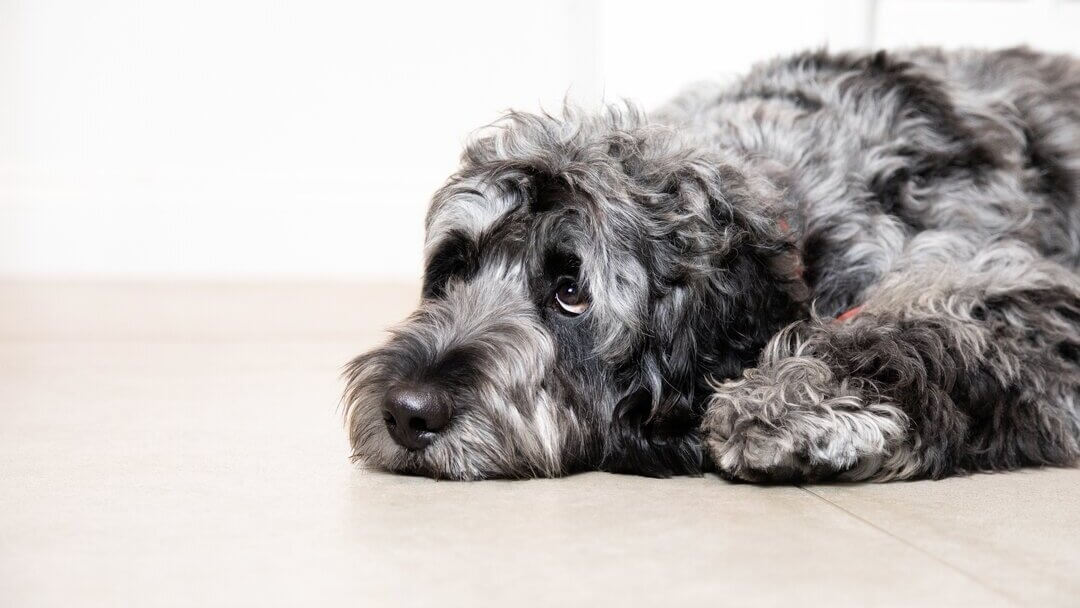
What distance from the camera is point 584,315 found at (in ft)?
8.21

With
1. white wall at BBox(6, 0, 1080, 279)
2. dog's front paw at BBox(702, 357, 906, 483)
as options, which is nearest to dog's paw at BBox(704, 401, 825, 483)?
dog's front paw at BBox(702, 357, 906, 483)

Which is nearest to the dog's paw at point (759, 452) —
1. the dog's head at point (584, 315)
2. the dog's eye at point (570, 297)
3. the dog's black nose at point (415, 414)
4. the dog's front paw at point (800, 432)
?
the dog's front paw at point (800, 432)

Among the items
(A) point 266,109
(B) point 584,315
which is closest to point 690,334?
(B) point 584,315

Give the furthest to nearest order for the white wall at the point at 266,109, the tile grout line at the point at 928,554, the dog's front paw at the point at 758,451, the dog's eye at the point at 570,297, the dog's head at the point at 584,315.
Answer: the white wall at the point at 266,109
the dog's eye at the point at 570,297
the dog's head at the point at 584,315
the dog's front paw at the point at 758,451
the tile grout line at the point at 928,554

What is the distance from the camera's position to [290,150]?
6582mm

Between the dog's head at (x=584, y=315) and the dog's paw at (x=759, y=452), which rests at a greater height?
the dog's head at (x=584, y=315)

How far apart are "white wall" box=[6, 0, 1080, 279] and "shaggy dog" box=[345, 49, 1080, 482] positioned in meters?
3.19

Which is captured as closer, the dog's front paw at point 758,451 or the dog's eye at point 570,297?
the dog's front paw at point 758,451

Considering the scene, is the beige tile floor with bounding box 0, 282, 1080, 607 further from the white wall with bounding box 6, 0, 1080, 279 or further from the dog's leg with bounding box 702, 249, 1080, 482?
the white wall with bounding box 6, 0, 1080, 279

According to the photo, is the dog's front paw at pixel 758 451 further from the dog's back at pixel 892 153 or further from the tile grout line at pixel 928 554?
the dog's back at pixel 892 153

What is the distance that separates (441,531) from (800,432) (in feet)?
2.65

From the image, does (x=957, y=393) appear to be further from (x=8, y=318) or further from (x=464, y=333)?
(x=8, y=318)

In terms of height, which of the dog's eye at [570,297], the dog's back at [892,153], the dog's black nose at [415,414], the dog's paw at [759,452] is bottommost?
the dog's paw at [759,452]

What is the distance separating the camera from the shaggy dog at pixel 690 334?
232 cm
